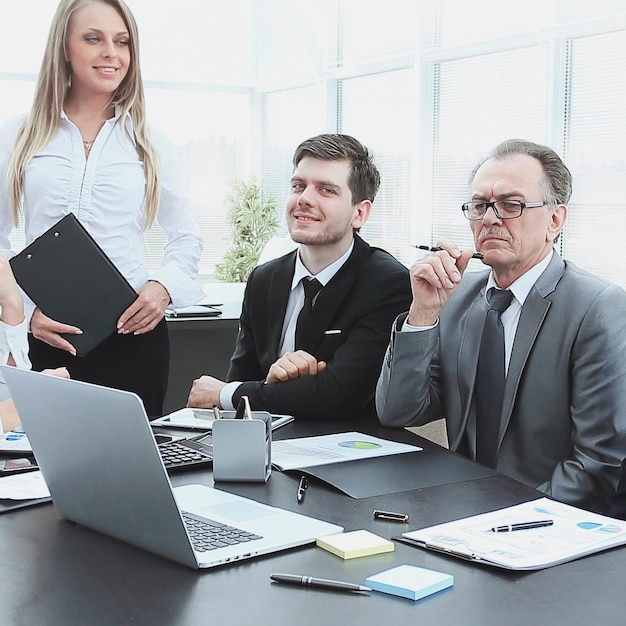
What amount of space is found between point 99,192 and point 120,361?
0.49m

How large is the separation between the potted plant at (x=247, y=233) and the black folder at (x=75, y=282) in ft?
19.1

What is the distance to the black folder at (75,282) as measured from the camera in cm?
262

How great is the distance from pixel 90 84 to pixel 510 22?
3.57m

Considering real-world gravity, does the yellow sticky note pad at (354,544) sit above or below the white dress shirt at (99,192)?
below

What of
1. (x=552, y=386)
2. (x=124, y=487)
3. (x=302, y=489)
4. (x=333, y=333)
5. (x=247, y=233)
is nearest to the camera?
(x=124, y=487)

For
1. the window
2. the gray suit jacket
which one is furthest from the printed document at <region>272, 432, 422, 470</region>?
the window

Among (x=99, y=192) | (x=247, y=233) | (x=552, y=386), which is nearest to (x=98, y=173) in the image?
(x=99, y=192)

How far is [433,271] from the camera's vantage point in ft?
7.34

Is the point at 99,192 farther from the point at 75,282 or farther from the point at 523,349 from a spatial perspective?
the point at 523,349

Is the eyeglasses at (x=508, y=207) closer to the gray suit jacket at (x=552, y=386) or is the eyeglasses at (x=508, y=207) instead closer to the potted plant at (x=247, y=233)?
the gray suit jacket at (x=552, y=386)

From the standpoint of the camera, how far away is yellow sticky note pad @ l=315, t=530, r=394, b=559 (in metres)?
1.34

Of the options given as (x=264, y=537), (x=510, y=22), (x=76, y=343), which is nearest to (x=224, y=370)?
(x=76, y=343)

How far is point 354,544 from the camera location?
4.47ft

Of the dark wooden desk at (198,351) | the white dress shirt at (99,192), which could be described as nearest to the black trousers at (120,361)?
the white dress shirt at (99,192)
